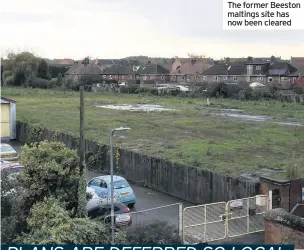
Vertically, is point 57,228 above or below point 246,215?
above

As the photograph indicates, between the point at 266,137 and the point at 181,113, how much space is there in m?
16.5

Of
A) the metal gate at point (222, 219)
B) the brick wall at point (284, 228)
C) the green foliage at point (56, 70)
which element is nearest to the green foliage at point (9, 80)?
the green foliage at point (56, 70)

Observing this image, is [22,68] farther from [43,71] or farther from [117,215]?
[117,215]

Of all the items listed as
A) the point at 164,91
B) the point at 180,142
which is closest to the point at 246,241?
the point at 180,142

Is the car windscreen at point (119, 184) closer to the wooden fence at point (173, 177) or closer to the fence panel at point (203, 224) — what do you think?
the wooden fence at point (173, 177)

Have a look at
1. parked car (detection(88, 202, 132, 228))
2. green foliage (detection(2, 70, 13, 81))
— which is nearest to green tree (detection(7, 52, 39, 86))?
green foliage (detection(2, 70, 13, 81))

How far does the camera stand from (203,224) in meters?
15.1

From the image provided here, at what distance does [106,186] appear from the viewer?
64.4ft

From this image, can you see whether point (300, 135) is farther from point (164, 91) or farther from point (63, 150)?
point (164, 91)

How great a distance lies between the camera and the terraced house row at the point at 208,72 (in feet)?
267

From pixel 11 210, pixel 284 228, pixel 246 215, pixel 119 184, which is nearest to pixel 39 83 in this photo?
pixel 119 184

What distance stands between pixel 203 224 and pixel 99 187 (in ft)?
20.3

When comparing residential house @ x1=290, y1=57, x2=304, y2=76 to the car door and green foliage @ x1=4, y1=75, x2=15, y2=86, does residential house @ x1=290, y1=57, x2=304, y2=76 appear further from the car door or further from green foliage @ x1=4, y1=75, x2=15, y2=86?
the car door

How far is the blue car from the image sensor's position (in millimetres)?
18842
